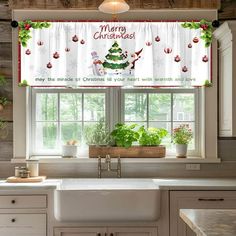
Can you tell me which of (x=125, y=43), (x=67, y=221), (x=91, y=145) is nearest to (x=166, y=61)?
(x=125, y=43)

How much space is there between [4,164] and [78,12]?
1.63m

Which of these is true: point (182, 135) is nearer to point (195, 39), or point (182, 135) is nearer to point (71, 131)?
point (195, 39)

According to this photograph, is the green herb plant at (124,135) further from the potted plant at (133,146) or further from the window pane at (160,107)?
the window pane at (160,107)

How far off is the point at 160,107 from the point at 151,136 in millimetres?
338

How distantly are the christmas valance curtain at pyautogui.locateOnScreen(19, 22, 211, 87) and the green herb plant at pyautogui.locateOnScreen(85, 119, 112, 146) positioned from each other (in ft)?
1.41

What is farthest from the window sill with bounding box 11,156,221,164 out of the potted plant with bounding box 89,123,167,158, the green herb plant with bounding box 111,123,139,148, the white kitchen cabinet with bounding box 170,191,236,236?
the white kitchen cabinet with bounding box 170,191,236,236

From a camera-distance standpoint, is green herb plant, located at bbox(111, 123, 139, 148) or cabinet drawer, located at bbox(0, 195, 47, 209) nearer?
cabinet drawer, located at bbox(0, 195, 47, 209)

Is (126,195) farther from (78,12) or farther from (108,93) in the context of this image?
(78,12)

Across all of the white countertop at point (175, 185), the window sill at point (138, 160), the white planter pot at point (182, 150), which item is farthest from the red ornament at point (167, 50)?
the white countertop at point (175, 185)

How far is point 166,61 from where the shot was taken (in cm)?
431

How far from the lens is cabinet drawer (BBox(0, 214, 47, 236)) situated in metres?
3.62

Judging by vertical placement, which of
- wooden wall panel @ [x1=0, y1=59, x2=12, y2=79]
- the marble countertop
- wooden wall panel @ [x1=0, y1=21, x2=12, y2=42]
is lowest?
the marble countertop

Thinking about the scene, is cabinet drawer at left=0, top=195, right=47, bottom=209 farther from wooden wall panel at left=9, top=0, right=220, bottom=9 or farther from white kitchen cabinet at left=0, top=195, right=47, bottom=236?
wooden wall panel at left=9, top=0, right=220, bottom=9

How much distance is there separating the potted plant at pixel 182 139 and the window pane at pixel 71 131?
97 centimetres
